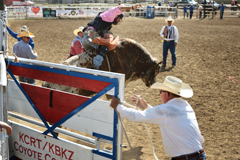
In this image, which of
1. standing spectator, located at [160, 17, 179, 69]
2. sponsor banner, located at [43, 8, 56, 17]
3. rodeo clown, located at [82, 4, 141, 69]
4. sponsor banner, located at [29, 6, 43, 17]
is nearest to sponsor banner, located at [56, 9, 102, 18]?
sponsor banner, located at [43, 8, 56, 17]

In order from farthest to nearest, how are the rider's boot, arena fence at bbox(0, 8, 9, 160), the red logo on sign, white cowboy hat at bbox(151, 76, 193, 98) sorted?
the red logo on sign < the rider's boot < arena fence at bbox(0, 8, 9, 160) < white cowboy hat at bbox(151, 76, 193, 98)

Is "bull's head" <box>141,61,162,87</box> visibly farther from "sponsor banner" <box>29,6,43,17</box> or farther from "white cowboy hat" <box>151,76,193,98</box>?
"sponsor banner" <box>29,6,43,17</box>

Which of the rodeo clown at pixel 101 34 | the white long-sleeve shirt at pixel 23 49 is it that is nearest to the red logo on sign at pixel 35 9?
the white long-sleeve shirt at pixel 23 49

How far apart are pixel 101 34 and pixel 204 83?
4715mm

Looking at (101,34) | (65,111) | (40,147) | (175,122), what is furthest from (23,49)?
(175,122)

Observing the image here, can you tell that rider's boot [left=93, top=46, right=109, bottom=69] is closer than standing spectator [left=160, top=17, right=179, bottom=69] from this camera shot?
Yes

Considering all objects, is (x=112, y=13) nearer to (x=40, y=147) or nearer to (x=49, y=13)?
(x=40, y=147)

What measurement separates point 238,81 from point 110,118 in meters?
6.87

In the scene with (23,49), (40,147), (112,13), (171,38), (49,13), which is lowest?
(40,147)

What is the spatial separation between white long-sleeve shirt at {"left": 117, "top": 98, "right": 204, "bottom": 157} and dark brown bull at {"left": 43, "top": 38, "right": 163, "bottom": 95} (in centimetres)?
212

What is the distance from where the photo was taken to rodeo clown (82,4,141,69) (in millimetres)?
5020

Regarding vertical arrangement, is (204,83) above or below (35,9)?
below

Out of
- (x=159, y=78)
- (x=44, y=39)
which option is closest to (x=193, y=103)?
(x=159, y=78)

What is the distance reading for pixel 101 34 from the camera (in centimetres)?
536
